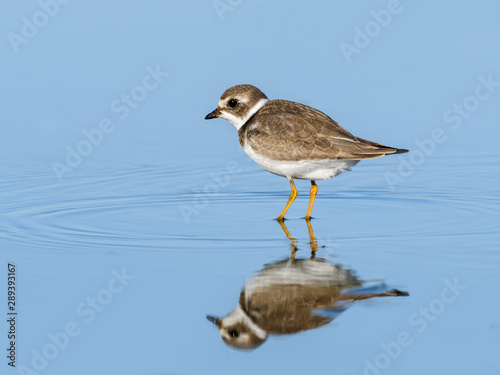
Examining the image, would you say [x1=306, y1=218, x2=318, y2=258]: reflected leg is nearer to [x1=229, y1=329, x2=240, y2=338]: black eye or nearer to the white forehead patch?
the white forehead patch

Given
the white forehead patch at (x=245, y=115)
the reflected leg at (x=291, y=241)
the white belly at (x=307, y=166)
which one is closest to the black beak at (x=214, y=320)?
the reflected leg at (x=291, y=241)

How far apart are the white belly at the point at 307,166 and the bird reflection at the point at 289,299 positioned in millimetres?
2474

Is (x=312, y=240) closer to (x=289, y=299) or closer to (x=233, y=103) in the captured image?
(x=289, y=299)

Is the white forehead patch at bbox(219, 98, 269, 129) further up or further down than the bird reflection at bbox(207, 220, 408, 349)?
further up

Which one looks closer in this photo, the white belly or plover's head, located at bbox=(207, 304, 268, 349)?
plover's head, located at bbox=(207, 304, 268, 349)

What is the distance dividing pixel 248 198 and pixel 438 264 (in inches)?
163

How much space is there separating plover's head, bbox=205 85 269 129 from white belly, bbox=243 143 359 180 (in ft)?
2.51

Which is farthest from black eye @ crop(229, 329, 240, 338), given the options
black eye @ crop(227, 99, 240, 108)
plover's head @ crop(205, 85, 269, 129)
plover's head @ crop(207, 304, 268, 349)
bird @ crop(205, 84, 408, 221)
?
black eye @ crop(227, 99, 240, 108)

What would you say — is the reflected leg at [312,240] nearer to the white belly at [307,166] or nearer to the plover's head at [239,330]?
the white belly at [307,166]

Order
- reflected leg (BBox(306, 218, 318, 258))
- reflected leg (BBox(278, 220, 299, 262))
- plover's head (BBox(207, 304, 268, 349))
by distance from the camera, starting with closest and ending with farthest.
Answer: plover's head (BBox(207, 304, 268, 349)) → reflected leg (BBox(278, 220, 299, 262)) → reflected leg (BBox(306, 218, 318, 258))

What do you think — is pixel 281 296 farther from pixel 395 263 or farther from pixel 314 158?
pixel 314 158

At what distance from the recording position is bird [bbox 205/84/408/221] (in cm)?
1089

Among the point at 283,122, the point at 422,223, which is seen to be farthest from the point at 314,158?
the point at 422,223

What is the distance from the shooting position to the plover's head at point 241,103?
39.6ft
